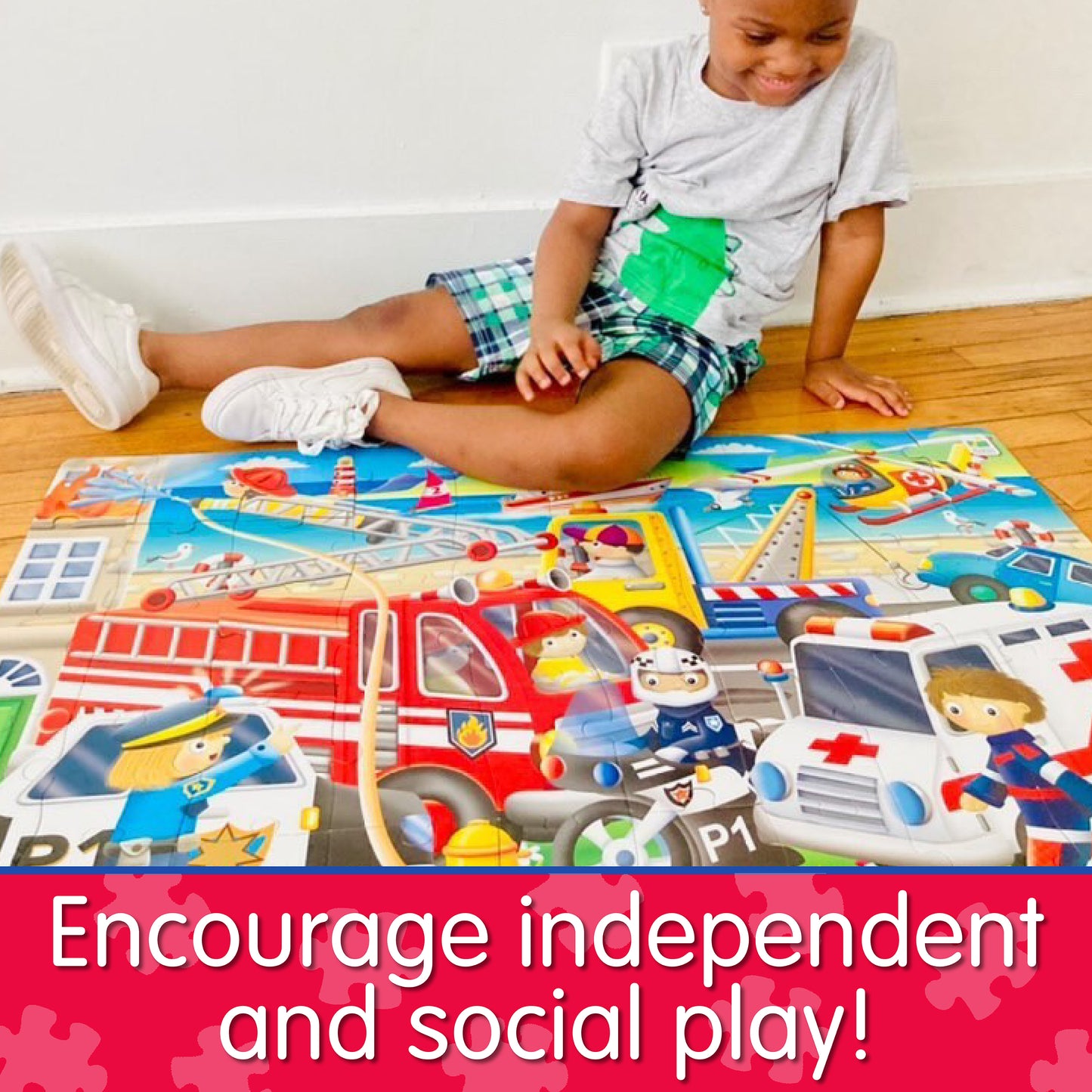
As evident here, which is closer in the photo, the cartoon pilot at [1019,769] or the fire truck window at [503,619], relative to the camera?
the cartoon pilot at [1019,769]

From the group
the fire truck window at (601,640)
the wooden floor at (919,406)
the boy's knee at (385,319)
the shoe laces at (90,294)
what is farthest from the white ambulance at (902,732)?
the shoe laces at (90,294)

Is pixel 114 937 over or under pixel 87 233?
under

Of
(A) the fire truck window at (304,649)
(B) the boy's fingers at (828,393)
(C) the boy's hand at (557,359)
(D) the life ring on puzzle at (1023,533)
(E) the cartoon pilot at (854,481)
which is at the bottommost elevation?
(A) the fire truck window at (304,649)

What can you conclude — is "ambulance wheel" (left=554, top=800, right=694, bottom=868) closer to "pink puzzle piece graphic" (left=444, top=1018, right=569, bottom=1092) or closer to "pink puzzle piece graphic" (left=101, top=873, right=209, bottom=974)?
"pink puzzle piece graphic" (left=444, top=1018, right=569, bottom=1092)

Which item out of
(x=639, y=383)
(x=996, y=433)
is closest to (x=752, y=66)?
(x=639, y=383)

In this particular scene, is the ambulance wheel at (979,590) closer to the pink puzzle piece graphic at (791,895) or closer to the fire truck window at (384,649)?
the pink puzzle piece graphic at (791,895)

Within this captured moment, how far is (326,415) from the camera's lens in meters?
Result: 1.12

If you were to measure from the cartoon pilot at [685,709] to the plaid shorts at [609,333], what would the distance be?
1.04 ft

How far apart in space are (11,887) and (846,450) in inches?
31.9

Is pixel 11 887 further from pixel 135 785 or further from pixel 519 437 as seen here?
pixel 519 437

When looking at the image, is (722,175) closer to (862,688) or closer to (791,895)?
(862,688)

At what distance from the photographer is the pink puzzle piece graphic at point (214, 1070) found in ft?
2.02

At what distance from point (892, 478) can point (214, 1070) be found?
768 millimetres

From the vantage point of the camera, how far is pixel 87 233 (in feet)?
4.01
